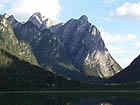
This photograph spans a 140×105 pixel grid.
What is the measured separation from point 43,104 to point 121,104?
3208 centimetres

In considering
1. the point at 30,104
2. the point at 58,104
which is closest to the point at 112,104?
the point at 58,104

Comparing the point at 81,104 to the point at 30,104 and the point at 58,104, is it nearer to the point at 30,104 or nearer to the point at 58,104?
the point at 58,104

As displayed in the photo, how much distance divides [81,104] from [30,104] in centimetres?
2132

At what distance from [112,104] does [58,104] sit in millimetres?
22366

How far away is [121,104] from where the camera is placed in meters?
112

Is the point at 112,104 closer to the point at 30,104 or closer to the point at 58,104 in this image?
the point at 58,104

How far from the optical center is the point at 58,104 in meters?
114

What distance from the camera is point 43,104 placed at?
112 m

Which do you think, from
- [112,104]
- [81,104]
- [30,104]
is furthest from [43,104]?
[112,104]

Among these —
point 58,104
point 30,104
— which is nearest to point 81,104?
point 58,104

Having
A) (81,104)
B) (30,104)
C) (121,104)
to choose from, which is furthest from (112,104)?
(30,104)

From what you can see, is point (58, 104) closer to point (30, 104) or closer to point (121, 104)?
point (30, 104)

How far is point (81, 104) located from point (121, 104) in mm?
16608

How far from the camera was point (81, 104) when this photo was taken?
114938 millimetres
